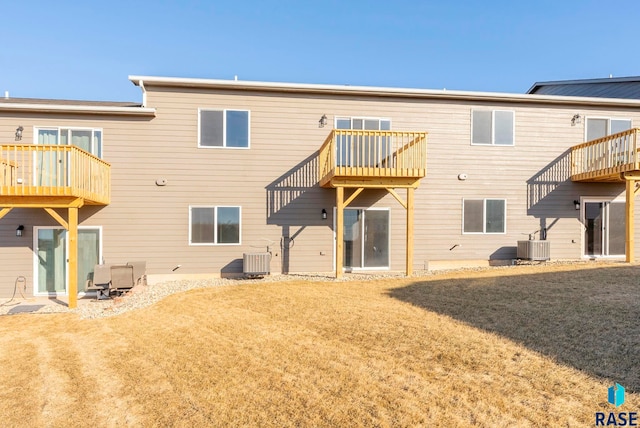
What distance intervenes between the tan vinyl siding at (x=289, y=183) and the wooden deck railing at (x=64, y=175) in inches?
24.6

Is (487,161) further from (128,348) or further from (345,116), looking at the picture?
(128,348)

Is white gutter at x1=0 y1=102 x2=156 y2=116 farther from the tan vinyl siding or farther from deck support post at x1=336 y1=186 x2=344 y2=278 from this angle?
deck support post at x1=336 y1=186 x2=344 y2=278

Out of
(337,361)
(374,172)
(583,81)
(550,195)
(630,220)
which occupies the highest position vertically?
(583,81)

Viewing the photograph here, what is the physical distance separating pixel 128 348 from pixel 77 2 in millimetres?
14792

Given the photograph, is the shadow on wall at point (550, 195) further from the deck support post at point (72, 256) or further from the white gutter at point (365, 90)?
the deck support post at point (72, 256)

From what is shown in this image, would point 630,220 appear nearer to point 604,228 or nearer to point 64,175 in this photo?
point 604,228

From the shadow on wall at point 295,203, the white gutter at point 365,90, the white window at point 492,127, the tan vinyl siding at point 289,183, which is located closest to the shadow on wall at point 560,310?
the tan vinyl siding at point 289,183

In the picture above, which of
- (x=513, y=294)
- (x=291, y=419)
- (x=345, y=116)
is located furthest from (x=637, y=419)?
(x=345, y=116)

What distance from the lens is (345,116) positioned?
38.4 feet

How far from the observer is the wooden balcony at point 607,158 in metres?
11.1

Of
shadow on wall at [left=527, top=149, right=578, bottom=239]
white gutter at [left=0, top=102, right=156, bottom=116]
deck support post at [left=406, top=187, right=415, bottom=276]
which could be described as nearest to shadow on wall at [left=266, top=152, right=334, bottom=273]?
deck support post at [left=406, top=187, right=415, bottom=276]

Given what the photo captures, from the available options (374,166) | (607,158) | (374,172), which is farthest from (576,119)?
(374,172)

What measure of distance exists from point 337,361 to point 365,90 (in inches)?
362

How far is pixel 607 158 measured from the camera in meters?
11.7
